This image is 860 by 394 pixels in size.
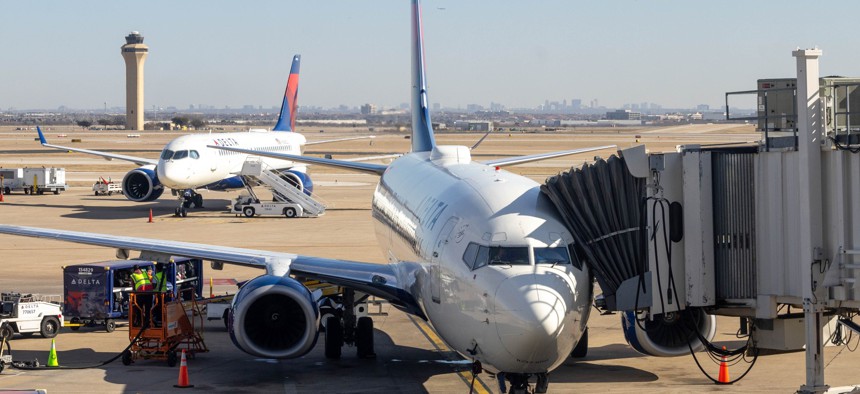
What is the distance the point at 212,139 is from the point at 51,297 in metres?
29.7

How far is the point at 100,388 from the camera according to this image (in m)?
21.7

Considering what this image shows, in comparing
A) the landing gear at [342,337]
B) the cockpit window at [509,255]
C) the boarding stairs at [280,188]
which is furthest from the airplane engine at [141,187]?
the cockpit window at [509,255]

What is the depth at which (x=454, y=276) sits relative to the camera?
18.2 meters

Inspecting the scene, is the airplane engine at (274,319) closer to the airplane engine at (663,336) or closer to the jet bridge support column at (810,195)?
the airplane engine at (663,336)

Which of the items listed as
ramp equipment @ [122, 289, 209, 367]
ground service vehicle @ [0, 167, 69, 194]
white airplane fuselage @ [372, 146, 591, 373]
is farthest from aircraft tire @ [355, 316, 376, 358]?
ground service vehicle @ [0, 167, 69, 194]

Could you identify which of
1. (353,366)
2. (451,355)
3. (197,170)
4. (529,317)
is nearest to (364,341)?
(353,366)

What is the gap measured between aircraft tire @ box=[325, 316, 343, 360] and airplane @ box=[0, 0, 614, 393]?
0.8 inches

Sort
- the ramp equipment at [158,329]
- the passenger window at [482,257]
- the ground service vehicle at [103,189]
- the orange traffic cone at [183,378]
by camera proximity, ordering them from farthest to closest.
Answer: the ground service vehicle at [103,189] < the ramp equipment at [158,329] < the orange traffic cone at [183,378] < the passenger window at [482,257]

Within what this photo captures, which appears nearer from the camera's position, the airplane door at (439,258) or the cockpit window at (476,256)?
the cockpit window at (476,256)

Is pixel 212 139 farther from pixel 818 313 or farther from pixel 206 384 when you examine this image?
pixel 818 313

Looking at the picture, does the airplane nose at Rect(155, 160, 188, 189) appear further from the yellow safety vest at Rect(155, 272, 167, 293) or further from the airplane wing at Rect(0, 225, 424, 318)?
the airplane wing at Rect(0, 225, 424, 318)

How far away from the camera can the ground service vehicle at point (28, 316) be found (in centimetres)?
2673

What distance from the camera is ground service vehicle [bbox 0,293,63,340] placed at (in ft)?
87.7

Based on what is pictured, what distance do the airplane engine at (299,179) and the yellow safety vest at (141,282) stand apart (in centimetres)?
3089
